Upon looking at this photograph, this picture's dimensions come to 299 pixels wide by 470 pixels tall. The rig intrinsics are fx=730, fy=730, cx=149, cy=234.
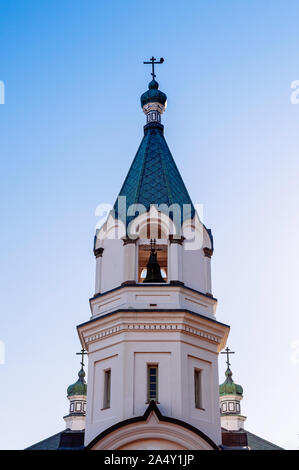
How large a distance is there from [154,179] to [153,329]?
5462mm

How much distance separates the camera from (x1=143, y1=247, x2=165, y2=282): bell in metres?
21.4

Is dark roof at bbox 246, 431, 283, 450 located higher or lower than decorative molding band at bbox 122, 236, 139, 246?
lower

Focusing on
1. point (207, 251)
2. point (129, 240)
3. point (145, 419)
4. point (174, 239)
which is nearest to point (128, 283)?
point (129, 240)

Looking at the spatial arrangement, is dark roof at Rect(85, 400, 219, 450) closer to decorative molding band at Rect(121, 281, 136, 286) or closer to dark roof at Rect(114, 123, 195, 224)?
decorative molding band at Rect(121, 281, 136, 286)

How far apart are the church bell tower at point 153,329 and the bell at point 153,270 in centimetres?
4

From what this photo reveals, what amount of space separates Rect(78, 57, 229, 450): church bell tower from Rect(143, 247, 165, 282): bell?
0.04 metres

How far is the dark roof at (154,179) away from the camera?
22.7 metres

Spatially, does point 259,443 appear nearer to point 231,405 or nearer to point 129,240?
point 231,405

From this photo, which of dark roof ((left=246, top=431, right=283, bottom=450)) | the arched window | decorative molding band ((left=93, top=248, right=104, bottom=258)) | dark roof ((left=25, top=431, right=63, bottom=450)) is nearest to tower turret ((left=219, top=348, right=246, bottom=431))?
dark roof ((left=246, top=431, right=283, bottom=450))

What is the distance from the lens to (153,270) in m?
21.6

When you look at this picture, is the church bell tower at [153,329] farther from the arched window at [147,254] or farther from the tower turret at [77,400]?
the tower turret at [77,400]

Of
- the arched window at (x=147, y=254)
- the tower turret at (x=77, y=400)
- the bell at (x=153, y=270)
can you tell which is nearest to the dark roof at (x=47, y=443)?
the tower turret at (x=77, y=400)

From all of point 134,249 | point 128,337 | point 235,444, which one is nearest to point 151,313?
point 128,337
